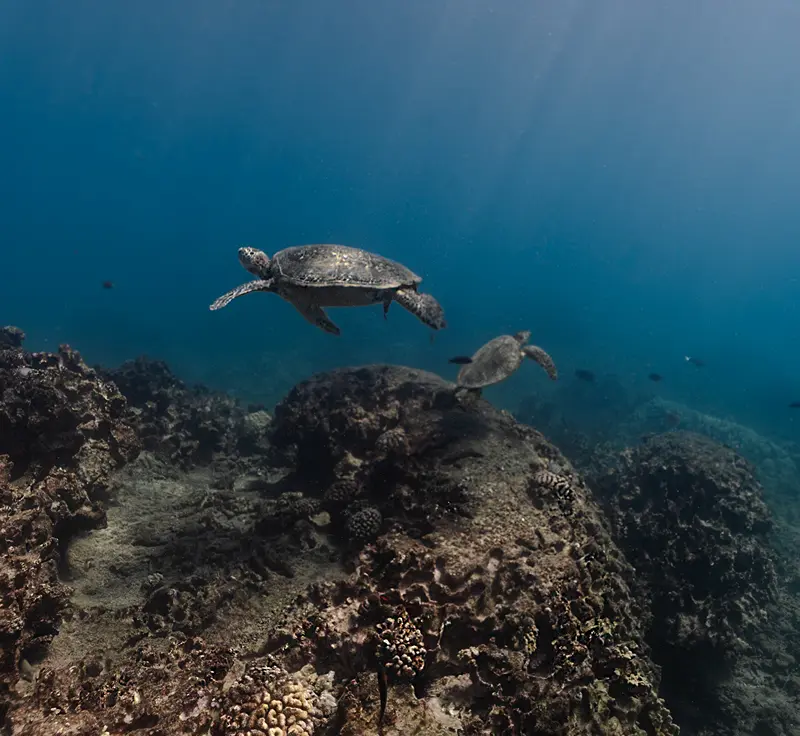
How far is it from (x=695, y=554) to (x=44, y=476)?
12591mm

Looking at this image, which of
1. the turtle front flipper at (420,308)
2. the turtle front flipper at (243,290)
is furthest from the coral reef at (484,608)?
the turtle front flipper at (243,290)

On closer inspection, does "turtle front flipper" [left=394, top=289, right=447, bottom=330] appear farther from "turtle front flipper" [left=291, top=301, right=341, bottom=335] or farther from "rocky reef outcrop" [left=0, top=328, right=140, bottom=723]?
"rocky reef outcrop" [left=0, top=328, right=140, bottom=723]

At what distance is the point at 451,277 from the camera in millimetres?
124688

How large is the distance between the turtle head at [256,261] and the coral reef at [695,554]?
9.84m

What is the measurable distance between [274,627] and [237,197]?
7509 inches

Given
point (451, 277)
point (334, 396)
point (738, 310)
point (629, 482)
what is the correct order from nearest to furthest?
point (334, 396)
point (629, 482)
point (451, 277)
point (738, 310)

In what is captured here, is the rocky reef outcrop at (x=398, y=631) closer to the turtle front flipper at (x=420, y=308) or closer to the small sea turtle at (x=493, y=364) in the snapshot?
the small sea turtle at (x=493, y=364)

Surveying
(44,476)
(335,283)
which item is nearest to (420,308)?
(335,283)

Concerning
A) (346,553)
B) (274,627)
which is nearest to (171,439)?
(346,553)

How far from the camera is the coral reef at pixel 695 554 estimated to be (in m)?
8.07

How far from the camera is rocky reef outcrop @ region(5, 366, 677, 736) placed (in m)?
3.88

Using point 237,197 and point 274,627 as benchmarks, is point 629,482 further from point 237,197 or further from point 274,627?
point 237,197

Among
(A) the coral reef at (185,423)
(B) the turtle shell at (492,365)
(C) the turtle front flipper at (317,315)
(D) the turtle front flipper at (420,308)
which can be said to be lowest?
(A) the coral reef at (185,423)

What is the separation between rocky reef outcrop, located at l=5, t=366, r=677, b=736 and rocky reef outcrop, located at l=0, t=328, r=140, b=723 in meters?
0.37
